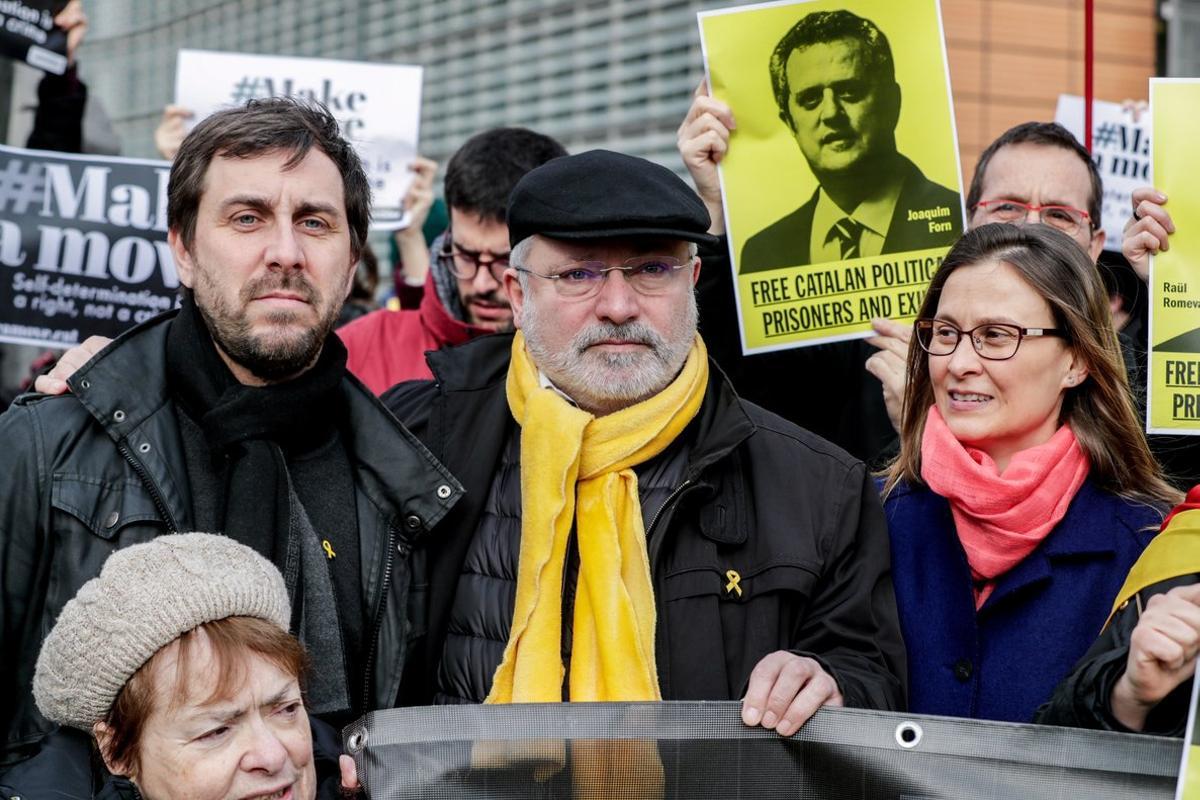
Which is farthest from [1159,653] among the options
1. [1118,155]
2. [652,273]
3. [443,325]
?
[1118,155]

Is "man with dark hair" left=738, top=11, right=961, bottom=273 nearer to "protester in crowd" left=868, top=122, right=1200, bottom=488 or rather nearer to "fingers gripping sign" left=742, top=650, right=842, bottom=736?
"protester in crowd" left=868, top=122, right=1200, bottom=488

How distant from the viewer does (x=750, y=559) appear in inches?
123

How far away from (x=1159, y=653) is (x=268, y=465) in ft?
5.65

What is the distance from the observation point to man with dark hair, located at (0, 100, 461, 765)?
9.82ft

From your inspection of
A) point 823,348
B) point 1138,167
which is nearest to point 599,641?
point 823,348

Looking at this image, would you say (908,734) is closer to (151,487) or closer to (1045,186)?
(151,487)

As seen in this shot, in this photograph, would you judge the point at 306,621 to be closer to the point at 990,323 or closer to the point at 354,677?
the point at 354,677

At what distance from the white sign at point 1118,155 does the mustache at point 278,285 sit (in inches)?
129

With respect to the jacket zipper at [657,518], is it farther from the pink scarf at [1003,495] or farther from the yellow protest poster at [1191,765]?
the yellow protest poster at [1191,765]

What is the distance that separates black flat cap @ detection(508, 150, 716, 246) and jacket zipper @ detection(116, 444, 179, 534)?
93 centimetres

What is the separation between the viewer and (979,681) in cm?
315

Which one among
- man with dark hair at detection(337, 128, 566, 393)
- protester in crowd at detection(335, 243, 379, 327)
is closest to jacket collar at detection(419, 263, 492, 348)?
man with dark hair at detection(337, 128, 566, 393)

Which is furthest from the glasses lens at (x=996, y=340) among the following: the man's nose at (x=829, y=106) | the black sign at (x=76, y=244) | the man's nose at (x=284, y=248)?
the black sign at (x=76, y=244)

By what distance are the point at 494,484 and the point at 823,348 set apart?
142cm
